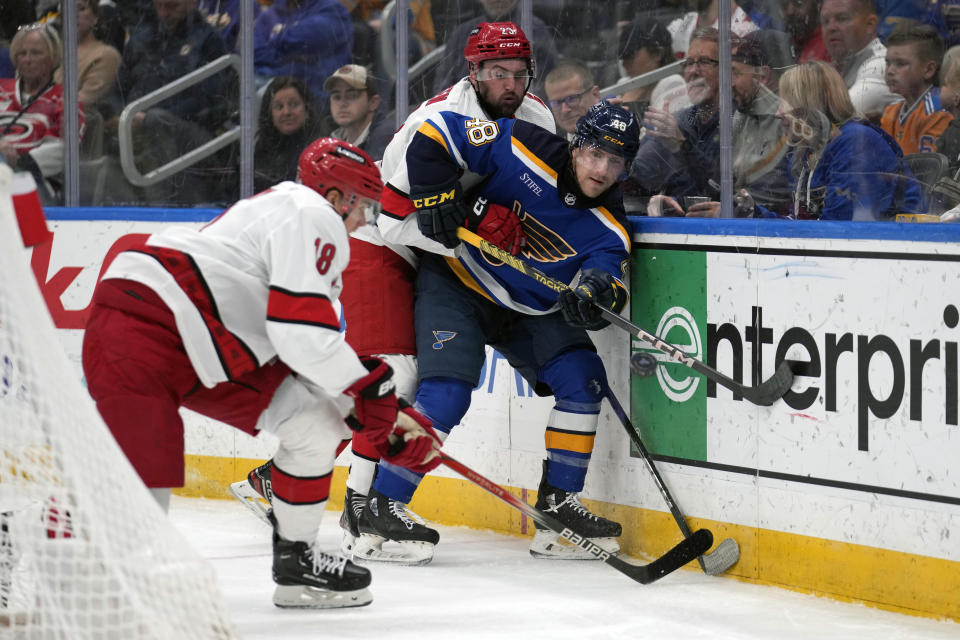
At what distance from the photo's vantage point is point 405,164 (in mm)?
3469

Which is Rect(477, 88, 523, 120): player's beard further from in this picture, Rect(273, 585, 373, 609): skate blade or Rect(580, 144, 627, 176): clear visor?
Rect(273, 585, 373, 609): skate blade

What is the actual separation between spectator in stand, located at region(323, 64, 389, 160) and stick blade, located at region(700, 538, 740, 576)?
1.94 metres

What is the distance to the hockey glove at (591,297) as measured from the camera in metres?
3.23

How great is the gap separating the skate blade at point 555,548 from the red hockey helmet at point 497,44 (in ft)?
4.09

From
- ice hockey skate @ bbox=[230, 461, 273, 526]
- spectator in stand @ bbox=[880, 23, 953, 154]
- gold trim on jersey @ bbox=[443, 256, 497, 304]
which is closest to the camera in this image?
spectator in stand @ bbox=[880, 23, 953, 154]

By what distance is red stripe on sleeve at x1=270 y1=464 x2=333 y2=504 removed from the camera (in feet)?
9.14

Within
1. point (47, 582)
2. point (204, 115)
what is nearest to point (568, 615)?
point (47, 582)

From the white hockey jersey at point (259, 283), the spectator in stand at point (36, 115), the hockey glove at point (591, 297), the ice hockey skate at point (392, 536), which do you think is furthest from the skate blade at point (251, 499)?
the spectator in stand at point (36, 115)

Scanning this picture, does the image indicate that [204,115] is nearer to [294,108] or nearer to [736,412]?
[294,108]

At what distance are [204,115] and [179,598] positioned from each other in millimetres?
2987

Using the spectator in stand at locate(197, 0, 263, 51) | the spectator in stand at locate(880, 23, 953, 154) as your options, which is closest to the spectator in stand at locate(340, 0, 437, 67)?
the spectator in stand at locate(197, 0, 263, 51)

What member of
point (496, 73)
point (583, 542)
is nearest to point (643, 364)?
point (583, 542)

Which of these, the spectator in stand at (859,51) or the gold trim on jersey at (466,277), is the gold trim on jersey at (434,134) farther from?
the spectator in stand at (859,51)

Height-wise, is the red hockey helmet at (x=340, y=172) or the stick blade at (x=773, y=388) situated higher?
the red hockey helmet at (x=340, y=172)
